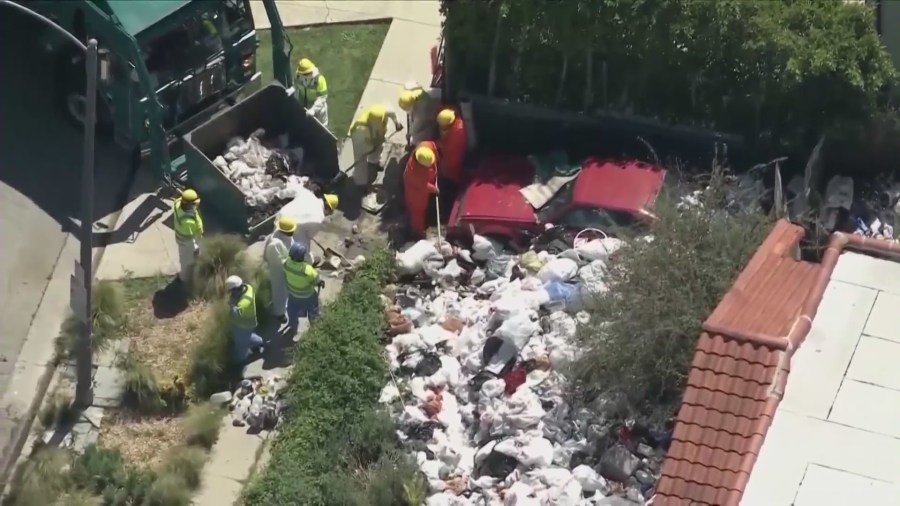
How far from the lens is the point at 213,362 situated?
43.1ft

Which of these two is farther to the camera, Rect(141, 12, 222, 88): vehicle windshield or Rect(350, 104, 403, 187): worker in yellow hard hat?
Rect(350, 104, 403, 187): worker in yellow hard hat

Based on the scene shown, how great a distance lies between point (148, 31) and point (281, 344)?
11.9 feet

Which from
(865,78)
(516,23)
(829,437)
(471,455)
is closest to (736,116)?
(865,78)

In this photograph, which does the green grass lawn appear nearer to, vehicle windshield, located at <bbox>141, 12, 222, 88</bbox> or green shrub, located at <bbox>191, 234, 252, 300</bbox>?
vehicle windshield, located at <bbox>141, 12, 222, 88</bbox>

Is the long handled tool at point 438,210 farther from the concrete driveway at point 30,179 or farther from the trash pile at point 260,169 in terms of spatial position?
the concrete driveway at point 30,179

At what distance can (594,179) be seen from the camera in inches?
553

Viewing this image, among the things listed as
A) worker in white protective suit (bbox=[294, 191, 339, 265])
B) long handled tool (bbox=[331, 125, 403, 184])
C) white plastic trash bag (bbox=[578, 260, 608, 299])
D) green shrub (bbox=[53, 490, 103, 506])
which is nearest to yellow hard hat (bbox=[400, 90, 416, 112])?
long handled tool (bbox=[331, 125, 403, 184])

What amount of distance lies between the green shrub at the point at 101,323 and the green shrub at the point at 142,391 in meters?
0.64

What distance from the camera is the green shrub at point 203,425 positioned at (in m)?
12.7

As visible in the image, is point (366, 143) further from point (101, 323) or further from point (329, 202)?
point (101, 323)

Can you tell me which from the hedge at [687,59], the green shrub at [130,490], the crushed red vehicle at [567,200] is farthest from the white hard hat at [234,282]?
the hedge at [687,59]

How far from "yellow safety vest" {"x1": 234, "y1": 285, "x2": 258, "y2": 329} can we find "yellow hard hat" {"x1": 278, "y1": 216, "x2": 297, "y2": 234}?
67 cm

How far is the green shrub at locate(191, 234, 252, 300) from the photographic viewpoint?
13984 millimetres

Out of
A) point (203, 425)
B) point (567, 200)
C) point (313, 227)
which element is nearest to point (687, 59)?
point (567, 200)
